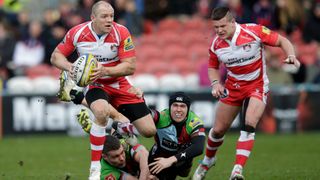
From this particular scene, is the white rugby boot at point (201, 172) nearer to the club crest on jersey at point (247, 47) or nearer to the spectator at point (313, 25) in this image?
the club crest on jersey at point (247, 47)

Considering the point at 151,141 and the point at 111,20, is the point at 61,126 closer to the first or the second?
the point at 151,141

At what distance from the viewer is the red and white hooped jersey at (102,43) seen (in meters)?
12.9

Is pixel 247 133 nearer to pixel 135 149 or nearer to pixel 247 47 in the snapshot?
pixel 247 47

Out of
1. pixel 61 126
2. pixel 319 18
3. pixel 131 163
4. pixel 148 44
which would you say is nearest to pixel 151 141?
pixel 61 126

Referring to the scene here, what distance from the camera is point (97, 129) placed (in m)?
12.6

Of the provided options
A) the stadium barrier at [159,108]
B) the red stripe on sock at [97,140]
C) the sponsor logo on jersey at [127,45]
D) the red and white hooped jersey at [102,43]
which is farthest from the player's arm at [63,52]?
the stadium barrier at [159,108]

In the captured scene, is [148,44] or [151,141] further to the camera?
[148,44]

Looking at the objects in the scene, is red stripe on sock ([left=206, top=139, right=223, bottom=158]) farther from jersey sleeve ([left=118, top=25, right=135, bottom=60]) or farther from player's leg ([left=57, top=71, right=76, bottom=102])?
player's leg ([left=57, top=71, right=76, bottom=102])

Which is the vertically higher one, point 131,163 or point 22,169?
point 131,163

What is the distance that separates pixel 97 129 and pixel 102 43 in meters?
1.26

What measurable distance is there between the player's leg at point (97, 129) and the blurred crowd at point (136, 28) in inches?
407

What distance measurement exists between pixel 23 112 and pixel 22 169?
6654mm

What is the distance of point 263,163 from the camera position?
16516mm

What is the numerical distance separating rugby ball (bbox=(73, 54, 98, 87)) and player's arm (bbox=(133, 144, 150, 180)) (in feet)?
4.08
